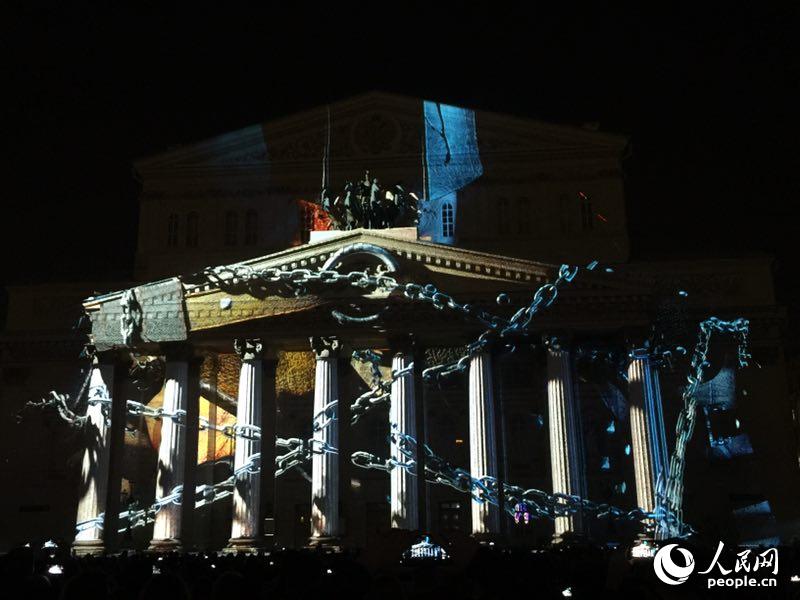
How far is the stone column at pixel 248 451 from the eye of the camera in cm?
3159

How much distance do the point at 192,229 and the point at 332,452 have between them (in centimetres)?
1643

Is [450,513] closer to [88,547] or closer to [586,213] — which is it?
[88,547]

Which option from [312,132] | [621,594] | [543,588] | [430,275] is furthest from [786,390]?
[621,594]

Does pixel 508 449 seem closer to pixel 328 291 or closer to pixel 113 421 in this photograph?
pixel 328 291

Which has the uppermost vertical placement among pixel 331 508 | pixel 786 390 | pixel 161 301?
pixel 161 301

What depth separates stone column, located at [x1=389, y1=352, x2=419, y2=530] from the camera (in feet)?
101

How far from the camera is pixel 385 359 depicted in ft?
116

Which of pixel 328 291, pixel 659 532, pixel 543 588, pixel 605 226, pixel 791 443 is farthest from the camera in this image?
pixel 605 226

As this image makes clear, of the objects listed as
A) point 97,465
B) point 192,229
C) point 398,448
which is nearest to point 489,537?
point 398,448

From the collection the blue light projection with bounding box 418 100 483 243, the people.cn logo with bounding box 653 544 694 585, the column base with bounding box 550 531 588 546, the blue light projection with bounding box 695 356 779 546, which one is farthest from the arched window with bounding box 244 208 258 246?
the people.cn logo with bounding box 653 544 694 585

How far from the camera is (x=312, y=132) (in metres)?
43.1

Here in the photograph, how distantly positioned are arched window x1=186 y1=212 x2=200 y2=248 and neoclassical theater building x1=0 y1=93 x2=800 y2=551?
5.9 inches

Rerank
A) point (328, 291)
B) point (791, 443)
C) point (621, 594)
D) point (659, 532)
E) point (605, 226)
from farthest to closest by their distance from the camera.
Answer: point (605, 226), point (791, 443), point (328, 291), point (659, 532), point (621, 594)

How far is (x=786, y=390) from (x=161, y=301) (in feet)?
86.0
